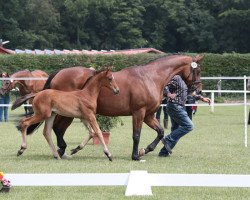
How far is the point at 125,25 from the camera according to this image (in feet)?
223

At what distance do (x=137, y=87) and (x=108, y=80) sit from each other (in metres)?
0.55

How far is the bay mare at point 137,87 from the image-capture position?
41.5 ft

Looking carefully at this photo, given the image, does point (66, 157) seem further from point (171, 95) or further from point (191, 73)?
point (191, 73)

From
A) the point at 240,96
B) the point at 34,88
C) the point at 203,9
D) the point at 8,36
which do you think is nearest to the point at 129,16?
the point at 203,9

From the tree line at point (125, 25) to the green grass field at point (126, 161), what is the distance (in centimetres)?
4533

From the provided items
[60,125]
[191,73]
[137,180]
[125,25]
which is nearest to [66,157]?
[60,125]

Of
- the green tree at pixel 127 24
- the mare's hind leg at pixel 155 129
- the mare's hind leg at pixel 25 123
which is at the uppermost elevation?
the mare's hind leg at pixel 25 123

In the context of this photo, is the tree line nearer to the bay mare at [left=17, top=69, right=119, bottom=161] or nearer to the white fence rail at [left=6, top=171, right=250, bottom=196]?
the bay mare at [left=17, top=69, right=119, bottom=161]

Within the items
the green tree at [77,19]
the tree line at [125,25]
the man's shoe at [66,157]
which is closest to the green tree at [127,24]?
the tree line at [125,25]

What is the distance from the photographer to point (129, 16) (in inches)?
2687

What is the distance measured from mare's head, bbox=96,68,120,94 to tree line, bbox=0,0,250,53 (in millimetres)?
51513

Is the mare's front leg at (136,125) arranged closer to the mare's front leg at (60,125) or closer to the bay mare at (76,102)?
the bay mare at (76,102)

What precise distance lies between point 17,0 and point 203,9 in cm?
1728

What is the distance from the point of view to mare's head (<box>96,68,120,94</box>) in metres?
12.4
